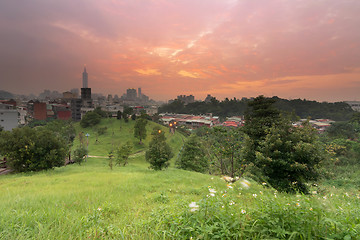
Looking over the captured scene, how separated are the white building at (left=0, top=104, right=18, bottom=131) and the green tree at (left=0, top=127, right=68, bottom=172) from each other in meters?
47.6

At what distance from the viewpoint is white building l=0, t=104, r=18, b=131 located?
4828 cm

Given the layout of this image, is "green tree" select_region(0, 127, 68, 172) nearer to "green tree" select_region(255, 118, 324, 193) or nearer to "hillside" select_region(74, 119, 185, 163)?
"green tree" select_region(255, 118, 324, 193)

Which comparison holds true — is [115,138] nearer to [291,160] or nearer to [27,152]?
[27,152]

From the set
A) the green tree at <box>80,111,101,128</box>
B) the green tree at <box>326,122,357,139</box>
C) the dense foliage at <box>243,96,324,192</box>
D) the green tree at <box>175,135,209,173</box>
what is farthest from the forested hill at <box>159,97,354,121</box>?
the dense foliage at <box>243,96,324,192</box>

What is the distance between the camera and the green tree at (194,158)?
74.4ft

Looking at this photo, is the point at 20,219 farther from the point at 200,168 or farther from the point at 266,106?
the point at 200,168

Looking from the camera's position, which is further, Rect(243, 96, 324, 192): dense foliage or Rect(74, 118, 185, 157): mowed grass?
Rect(74, 118, 185, 157): mowed grass

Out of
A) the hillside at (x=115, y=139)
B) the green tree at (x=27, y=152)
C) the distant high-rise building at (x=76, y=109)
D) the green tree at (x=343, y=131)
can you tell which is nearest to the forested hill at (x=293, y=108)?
the green tree at (x=343, y=131)

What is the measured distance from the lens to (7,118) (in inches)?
1937

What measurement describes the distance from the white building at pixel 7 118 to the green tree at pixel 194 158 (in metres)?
58.5

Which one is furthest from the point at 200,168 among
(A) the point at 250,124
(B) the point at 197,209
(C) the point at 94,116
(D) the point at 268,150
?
(C) the point at 94,116

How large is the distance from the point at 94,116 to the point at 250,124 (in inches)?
2478

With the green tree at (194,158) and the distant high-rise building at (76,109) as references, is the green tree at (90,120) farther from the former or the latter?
the green tree at (194,158)

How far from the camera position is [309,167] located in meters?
7.69
